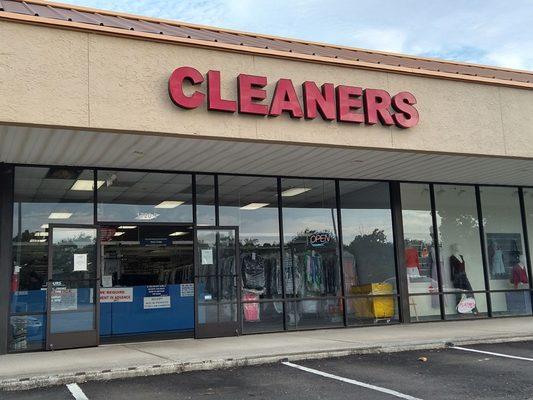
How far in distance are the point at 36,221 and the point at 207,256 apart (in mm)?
3446

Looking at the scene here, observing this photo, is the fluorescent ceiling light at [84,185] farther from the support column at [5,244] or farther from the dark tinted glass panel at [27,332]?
the dark tinted glass panel at [27,332]

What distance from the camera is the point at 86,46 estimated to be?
8.55 metres

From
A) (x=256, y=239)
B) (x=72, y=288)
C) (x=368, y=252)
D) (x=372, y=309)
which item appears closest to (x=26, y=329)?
(x=72, y=288)

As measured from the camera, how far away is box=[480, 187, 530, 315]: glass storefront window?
15.4 metres

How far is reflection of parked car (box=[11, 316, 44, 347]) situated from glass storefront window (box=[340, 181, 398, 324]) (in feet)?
22.2

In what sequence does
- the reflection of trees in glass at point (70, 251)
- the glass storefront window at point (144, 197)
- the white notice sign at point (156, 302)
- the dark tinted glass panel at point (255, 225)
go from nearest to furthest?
the reflection of trees in glass at point (70, 251), the glass storefront window at point (144, 197), the dark tinted glass panel at point (255, 225), the white notice sign at point (156, 302)

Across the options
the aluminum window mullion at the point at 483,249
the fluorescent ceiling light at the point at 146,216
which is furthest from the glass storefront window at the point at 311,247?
the aluminum window mullion at the point at 483,249

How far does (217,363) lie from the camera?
28.4ft

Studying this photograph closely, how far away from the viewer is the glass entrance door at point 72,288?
34.6 feet

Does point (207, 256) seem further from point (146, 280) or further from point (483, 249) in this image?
point (483, 249)

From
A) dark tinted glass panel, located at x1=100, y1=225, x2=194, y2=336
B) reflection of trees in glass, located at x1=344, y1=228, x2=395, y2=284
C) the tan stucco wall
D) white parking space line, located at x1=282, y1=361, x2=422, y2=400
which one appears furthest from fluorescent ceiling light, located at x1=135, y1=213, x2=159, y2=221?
white parking space line, located at x1=282, y1=361, x2=422, y2=400

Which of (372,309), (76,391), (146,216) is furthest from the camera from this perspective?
(372,309)

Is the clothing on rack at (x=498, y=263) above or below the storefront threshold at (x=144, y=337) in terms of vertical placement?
above

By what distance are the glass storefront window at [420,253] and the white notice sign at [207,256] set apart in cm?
509
